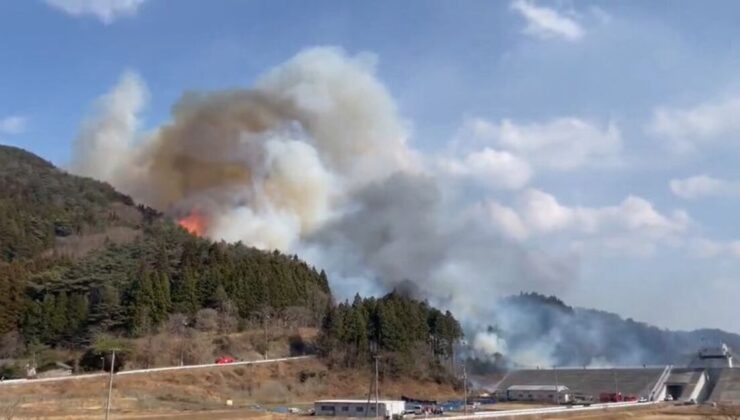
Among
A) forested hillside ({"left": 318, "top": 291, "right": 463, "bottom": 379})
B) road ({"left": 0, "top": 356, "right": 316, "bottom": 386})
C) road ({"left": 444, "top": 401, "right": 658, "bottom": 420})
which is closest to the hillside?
road ({"left": 0, "top": 356, "right": 316, "bottom": 386})

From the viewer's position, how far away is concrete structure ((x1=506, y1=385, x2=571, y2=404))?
97.7m

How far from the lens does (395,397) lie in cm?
9919

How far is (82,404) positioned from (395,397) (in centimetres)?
4347

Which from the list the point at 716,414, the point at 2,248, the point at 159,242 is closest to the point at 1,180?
the point at 2,248

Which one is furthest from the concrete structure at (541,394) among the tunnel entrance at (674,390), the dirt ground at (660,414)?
the tunnel entrance at (674,390)

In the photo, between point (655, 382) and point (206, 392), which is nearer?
point (206, 392)

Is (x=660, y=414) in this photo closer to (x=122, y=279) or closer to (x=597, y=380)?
(x=597, y=380)

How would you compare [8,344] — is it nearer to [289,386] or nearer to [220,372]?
[220,372]

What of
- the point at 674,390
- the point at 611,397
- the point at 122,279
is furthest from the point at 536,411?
the point at 122,279

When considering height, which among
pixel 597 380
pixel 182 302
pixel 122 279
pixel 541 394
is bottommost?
pixel 541 394

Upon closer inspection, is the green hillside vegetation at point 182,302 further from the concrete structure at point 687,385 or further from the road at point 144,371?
the concrete structure at point 687,385

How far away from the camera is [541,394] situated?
100562 millimetres

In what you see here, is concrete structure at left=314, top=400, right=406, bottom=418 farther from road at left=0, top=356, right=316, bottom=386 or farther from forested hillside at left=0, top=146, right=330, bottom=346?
forested hillside at left=0, top=146, right=330, bottom=346

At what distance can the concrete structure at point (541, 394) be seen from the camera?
9769 cm
